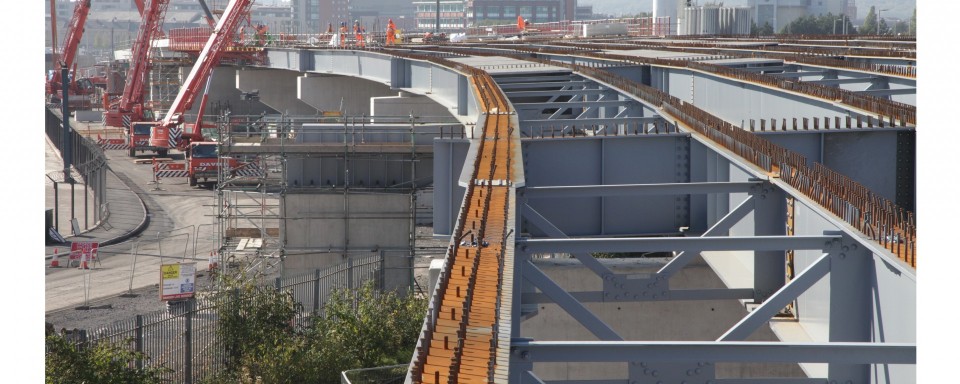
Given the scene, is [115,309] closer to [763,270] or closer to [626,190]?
[626,190]

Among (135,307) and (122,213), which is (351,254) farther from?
(122,213)

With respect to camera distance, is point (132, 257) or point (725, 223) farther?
point (132, 257)

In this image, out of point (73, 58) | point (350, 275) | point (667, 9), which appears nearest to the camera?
point (350, 275)

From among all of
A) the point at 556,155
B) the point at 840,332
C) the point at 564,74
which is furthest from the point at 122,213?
the point at 840,332

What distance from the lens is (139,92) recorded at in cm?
6894

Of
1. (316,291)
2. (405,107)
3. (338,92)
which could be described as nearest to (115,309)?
(316,291)

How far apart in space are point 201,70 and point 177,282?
35.7 meters

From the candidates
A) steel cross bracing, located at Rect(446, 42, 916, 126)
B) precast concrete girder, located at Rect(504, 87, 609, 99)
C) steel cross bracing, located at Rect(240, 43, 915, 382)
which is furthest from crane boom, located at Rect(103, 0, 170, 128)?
steel cross bracing, located at Rect(240, 43, 915, 382)

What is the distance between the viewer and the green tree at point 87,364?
1326 cm

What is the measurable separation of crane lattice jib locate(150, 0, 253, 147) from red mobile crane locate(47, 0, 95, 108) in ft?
56.0

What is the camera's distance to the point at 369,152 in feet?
84.8

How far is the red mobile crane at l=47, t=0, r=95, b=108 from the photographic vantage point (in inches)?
2825

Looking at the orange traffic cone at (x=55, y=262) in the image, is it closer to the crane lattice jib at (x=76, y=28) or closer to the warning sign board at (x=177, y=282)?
the warning sign board at (x=177, y=282)

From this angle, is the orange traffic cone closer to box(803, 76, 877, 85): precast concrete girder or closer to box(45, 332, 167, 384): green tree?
box(45, 332, 167, 384): green tree
